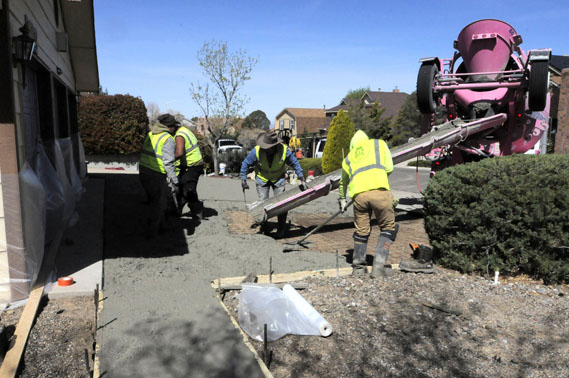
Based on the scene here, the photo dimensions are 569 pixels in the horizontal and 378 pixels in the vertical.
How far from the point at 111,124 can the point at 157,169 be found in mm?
Result: 11814

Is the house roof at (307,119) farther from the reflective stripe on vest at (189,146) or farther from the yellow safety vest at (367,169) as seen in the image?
the yellow safety vest at (367,169)

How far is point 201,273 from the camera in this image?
4.89 metres

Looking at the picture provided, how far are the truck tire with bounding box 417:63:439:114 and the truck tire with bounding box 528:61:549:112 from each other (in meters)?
1.69

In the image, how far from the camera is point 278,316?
11.7 ft

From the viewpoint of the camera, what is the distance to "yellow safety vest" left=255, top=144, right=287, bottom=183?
6.87 meters

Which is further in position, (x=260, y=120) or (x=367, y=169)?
(x=260, y=120)

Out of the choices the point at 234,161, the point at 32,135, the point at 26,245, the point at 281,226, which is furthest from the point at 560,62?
the point at 26,245

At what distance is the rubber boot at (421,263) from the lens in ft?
16.4

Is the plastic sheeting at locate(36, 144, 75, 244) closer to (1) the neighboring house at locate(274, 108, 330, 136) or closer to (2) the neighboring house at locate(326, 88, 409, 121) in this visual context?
(2) the neighboring house at locate(326, 88, 409, 121)

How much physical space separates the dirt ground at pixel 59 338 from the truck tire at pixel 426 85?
6.99 meters

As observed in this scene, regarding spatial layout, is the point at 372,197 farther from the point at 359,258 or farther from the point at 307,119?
the point at 307,119

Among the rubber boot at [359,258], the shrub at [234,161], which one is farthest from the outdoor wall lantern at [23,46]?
the shrub at [234,161]

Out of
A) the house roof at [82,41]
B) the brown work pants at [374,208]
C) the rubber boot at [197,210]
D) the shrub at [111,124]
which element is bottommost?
the rubber boot at [197,210]

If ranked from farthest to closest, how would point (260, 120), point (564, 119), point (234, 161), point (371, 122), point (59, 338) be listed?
point (260, 120)
point (371, 122)
point (234, 161)
point (564, 119)
point (59, 338)
